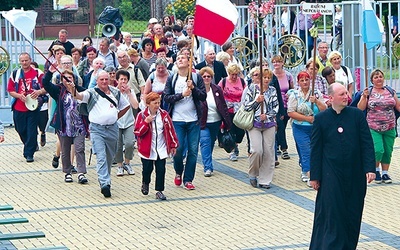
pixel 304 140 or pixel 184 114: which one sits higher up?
pixel 184 114

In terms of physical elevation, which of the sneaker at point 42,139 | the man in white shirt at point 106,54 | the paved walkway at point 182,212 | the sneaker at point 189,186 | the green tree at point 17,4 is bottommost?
the paved walkway at point 182,212

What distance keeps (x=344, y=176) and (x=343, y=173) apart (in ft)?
0.11

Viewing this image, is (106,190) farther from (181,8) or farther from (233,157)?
(181,8)

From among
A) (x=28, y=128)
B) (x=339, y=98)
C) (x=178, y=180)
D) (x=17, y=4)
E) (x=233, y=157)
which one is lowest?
(x=178, y=180)

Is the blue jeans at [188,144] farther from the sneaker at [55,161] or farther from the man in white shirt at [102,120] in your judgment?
the sneaker at [55,161]

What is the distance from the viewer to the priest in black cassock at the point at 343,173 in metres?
10.1

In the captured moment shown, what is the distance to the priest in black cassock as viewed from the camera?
10148mm

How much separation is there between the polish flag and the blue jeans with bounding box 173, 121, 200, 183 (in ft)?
4.84

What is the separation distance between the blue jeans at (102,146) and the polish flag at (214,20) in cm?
185

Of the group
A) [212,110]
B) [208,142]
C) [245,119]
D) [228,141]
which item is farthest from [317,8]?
[245,119]

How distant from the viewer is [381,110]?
14.4 metres

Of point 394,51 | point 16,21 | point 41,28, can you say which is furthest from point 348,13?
point 41,28

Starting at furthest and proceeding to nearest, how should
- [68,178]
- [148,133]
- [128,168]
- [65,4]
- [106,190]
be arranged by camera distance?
[65,4]
[128,168]
[68,178]
[106,190]
[148,133]

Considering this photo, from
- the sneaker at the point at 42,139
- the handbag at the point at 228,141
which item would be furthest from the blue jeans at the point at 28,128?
the handbag at the point at 228,141
